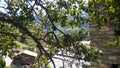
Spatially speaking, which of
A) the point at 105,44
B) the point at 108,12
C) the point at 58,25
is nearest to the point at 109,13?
the point at 108,12

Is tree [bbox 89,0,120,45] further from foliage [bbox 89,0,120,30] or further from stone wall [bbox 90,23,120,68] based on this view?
stone wall [bbox 90,23,120,68]

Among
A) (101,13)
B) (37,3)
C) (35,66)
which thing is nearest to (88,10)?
(101,13)

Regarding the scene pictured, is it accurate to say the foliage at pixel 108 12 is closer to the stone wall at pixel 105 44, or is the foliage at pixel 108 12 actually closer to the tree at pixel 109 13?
the tree at pixel 109 13

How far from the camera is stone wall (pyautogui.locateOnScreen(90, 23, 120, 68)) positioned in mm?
6949

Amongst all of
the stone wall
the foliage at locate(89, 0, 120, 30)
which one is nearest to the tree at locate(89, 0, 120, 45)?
the foliage at locate(89, 0, 120, 30)

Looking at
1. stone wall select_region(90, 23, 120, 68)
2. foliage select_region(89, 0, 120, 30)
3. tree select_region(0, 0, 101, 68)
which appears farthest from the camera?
stone wall select_region(90, 23, 120, 68)

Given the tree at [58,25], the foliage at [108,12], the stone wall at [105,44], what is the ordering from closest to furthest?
the foliage at [108,12] → the tree at [58,25] → the stone wall at [105,44]

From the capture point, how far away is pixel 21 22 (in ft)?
17.9

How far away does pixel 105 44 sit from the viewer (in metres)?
7.25

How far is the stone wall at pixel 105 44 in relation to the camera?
695 cm

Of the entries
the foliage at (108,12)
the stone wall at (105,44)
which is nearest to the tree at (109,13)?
the foliage at (108,12)

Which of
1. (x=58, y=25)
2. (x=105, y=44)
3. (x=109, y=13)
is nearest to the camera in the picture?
(x=109, y=13)

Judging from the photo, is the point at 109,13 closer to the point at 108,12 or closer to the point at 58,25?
the point at 108,12

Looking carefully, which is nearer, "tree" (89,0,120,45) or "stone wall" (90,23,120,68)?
"tree" (89,0,120,45)
